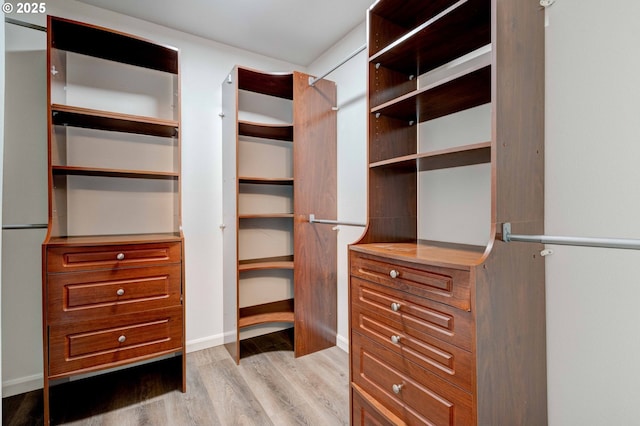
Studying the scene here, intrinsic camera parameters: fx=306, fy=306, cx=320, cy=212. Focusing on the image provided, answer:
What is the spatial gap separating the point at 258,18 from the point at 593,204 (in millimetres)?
2262

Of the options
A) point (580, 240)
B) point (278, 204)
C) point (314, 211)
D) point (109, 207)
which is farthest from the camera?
point (278, 204)

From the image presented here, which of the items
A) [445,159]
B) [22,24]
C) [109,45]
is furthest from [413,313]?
[22,24]

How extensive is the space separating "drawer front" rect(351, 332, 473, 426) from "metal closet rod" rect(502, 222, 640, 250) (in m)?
0.52

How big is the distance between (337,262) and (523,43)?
189 centimetres

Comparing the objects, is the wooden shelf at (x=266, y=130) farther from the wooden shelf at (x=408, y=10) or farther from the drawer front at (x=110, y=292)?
the drawer front at (x=110, y=292)

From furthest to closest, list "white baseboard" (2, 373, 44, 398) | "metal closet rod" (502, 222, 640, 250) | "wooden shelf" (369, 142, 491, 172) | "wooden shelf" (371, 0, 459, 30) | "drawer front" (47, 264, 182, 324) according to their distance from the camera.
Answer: "white baseboard" (2, 373, 44, 398), "drawer front" (47, 264, 182, 324), "wooden shelf" (371, 0, 459, 30), "wooden shelf" (369, 142, 491, 172), "metal closet rod" (502, 222, 640, 250)

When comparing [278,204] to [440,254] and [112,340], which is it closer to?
[112,340]

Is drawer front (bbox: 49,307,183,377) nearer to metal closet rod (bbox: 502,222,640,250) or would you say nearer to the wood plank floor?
the wood plank floor

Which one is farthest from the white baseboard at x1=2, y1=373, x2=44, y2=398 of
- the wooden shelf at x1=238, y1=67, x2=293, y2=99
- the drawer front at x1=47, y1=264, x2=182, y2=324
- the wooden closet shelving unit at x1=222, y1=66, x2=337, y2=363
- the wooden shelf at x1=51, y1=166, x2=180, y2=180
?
the wooden shelf at x1=238, y1=67, x2=293, y2=99

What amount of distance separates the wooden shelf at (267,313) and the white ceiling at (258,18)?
2.23 metres

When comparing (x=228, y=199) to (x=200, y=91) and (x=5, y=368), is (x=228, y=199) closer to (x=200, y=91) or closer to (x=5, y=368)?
(x=200, y=91)

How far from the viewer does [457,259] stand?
1.07m

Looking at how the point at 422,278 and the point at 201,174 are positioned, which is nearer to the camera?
the point at 422,278

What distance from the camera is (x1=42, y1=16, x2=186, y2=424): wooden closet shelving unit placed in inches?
64.7
